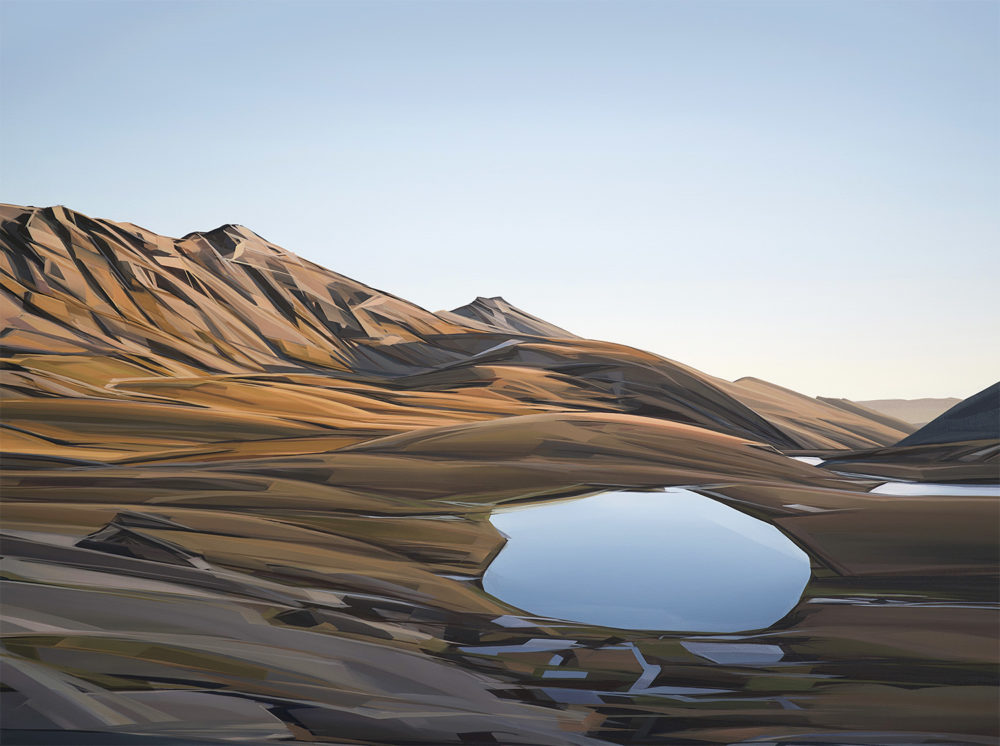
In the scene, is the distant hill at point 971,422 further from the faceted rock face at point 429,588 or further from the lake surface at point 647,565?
the lake surface at point 647,565

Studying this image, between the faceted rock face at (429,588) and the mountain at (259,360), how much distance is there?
20cm

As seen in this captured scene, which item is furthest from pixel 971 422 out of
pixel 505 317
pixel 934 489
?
pixel 505 317

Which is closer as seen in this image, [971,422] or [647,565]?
[647,565]

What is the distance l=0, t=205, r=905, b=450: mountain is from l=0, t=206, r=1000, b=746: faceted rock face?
20cm

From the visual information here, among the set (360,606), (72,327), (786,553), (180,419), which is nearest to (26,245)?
(72,327)

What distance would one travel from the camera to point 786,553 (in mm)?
4074

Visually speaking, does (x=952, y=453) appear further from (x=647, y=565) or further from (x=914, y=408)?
(x=914, y=408)

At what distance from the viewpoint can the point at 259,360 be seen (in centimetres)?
1653

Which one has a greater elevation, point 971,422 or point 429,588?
point 971,422

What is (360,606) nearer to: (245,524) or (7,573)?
(245,524)

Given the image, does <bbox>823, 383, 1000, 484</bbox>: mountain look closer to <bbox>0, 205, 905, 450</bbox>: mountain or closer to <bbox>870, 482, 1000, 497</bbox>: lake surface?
<bbox>870, 482, 1000, 497</bbox>: lake surface

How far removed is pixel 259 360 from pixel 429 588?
1409 centimetres

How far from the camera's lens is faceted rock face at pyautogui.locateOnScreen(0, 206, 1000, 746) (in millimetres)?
2549

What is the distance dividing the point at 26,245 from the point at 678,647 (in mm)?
17189
